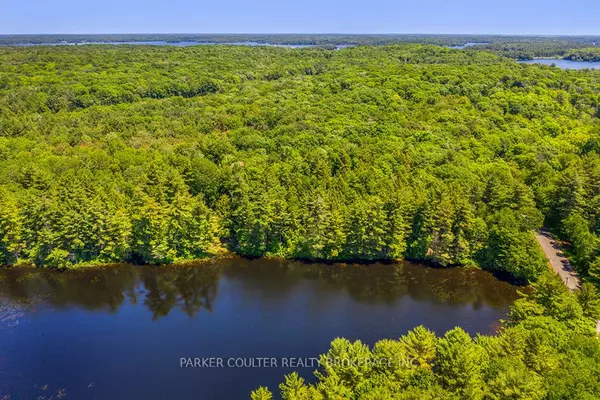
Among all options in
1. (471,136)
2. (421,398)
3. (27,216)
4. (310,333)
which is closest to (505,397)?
(421,398)

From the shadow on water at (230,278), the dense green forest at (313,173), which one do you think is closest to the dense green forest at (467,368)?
the shadow on water at (230,278)

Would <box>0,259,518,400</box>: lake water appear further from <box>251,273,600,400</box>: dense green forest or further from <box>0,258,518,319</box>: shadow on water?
<box>251,273,600,400</box>: dense green forest

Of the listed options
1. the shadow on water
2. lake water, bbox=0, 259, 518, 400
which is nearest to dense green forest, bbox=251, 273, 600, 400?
lake water, bbox=0, 259, 518, 400

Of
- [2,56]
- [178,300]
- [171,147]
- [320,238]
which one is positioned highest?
[2,56]

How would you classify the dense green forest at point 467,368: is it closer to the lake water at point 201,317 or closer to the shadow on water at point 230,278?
the lake water at point 201,317

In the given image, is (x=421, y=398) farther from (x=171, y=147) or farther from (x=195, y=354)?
(x=171, y=147)

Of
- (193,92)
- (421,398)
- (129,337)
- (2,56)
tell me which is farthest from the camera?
(2,56)

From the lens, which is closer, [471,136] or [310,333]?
[310,333]
